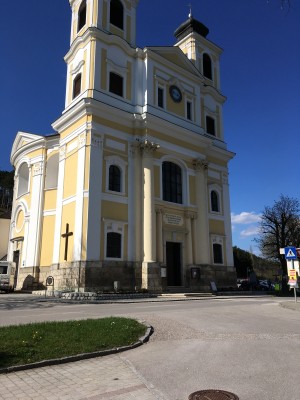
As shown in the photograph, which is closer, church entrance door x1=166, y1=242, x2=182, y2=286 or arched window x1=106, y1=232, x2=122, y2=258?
arched window x1=106, y1=232, x2=122, y2=258

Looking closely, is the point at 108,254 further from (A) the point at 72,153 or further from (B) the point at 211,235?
(B) the point at 211,235

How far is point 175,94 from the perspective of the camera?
32.7 m

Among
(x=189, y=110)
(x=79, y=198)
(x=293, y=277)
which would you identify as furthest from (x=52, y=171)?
(x=293, y=277)

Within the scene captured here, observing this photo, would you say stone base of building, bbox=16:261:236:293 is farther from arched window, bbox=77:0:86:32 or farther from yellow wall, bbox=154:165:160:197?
arched window, bbox=77:0:86:32

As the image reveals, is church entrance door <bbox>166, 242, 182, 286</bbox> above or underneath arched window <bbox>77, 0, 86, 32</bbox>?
underneath

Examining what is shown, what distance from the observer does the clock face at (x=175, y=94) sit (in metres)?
32.3

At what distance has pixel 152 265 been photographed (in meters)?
25.8

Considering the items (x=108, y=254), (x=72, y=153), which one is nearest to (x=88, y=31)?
(x=72, y=153)

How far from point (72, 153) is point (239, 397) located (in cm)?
2460

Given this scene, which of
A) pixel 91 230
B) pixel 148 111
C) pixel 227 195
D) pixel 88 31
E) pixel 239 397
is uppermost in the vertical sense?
pixel 88 31

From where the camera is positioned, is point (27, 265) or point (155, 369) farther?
point (27, 265)

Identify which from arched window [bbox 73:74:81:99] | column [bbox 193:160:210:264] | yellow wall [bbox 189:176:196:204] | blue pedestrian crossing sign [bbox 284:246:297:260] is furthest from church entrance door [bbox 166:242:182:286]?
arched window [bbox 73:74:81:99]

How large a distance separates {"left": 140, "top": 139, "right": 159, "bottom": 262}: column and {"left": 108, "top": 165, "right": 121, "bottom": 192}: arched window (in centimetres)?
185

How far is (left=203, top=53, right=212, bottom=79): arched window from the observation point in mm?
38562
